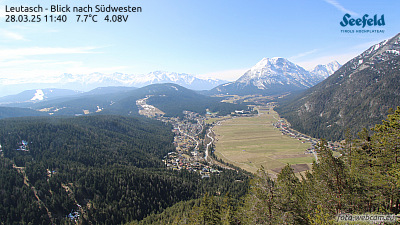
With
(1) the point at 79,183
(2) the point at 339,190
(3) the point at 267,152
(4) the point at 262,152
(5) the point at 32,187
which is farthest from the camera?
(4) the point at 262,152

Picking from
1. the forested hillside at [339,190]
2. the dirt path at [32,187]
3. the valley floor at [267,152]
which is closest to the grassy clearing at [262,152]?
the valley floor at [267,152]

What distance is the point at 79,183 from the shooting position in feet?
324

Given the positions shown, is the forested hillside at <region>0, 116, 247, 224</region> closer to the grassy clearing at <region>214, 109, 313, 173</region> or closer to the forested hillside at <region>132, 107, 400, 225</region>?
the grassy clearing at <region>214, 109, 313, 173</region>

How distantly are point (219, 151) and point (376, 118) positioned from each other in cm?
15621

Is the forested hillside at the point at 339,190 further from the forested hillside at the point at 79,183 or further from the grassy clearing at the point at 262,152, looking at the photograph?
the grassy clearing at the point at 262,152

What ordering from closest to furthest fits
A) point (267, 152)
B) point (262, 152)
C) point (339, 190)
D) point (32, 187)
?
point (339, 190) < point (32, 187) < point (267, 152) < point (262, 152)

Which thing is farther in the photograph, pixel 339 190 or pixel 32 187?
pixel 32 187

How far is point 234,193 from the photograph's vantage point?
301 feet

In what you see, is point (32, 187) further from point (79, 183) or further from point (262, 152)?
point (262, 152)

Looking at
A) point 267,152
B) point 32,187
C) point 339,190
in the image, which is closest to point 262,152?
point 267,152

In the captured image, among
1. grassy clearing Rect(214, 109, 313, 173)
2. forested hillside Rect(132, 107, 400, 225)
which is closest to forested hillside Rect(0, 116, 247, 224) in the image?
grassy clearing Rect(214, 109, 313, 173)

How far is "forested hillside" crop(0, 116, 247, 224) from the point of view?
84188 mm

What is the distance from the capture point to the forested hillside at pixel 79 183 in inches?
3314

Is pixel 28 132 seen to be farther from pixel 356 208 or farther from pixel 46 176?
pixel 356 208
